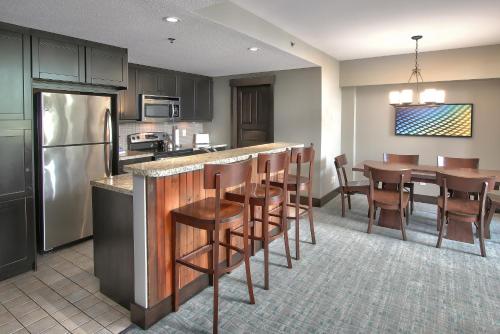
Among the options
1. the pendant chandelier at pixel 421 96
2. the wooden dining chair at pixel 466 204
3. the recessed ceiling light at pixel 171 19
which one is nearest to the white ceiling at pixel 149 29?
the recessed ceiling light at pixel 171 19

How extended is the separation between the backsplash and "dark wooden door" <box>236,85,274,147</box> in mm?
966

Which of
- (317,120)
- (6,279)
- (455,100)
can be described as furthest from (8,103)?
(455,100)

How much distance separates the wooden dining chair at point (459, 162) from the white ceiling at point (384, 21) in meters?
1.59

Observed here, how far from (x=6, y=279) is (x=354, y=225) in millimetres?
3885

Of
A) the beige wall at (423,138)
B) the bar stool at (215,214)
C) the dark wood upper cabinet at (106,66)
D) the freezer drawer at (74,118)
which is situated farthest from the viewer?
the beige wall at (423,138)

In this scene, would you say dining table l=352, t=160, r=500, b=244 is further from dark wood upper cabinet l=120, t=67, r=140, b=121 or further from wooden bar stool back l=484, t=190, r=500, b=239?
dark wood upper cabinet l=120, t=67, r=140, b=121

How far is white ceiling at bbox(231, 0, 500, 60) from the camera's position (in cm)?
307

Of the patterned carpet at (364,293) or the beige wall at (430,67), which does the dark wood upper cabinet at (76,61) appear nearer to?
the patterned carpet at (364,293)

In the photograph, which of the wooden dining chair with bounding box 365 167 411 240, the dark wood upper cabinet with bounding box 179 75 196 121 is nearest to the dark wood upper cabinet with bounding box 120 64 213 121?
the dark wood upper cabinet with bounding box 179 75 196 121

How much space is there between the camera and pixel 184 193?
2480mm

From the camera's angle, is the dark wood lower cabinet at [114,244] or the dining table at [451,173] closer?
the dark wood lower cabinet at [114,244]

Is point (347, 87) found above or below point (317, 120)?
above

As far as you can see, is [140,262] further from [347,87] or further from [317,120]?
[347,87]

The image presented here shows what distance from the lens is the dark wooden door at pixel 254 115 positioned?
5781 millimetres
